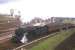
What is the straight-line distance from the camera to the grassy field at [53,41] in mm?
1871

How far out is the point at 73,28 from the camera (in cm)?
198

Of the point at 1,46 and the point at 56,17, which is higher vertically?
the point at 56,17

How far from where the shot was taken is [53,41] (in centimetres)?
192

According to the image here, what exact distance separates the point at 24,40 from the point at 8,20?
0.82 feet

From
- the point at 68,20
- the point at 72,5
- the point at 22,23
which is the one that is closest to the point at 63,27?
the point at 68,20

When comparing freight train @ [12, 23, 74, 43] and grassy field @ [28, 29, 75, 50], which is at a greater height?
freight train @ [12, 23, 74, 43]

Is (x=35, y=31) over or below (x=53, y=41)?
over

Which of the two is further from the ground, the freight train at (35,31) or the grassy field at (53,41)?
the freight train at (35,31)

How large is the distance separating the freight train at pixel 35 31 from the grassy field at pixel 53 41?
0.06m

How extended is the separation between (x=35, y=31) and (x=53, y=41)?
0.21m

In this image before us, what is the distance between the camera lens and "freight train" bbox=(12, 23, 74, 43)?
1.86 metres

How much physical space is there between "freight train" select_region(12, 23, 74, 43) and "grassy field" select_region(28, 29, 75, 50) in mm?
58

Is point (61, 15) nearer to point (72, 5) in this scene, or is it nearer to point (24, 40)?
point (72, 5)

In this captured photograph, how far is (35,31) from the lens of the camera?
1916 millimetres
